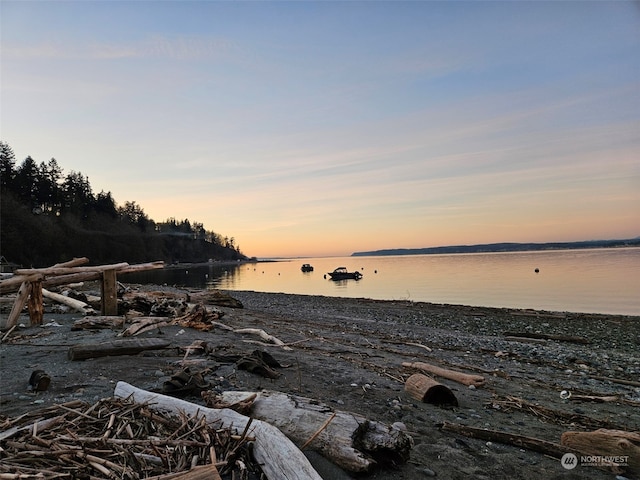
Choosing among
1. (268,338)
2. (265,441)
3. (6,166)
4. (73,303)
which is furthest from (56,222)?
(265,441)

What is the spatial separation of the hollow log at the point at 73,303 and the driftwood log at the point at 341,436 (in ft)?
37.3

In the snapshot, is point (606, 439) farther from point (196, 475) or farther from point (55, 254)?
point (55, 254)

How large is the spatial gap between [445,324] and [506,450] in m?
17.2

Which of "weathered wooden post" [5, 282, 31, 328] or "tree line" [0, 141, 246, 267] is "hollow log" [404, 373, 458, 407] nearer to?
"weathered wooden post" [5, 282, 31, 328]

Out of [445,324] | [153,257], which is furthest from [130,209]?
[445,324]

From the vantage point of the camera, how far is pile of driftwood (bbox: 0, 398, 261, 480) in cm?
280

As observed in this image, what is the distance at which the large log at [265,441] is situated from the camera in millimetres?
3094

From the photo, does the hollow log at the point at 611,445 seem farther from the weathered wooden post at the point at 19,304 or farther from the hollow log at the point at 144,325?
the weathered wooden post at the point at 19,304

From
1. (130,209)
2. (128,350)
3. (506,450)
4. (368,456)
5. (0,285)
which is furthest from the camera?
(130,209)

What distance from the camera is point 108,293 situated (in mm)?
12312

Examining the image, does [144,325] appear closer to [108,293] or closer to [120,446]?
[108,293]

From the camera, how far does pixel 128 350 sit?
24.4 feet

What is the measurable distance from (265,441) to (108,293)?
431 inches

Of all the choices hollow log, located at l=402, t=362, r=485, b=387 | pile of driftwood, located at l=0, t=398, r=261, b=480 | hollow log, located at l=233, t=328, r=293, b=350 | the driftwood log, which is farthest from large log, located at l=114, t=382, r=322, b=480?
hollow log, located at l=233, t=328, r=293, b=350
